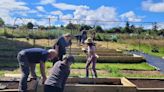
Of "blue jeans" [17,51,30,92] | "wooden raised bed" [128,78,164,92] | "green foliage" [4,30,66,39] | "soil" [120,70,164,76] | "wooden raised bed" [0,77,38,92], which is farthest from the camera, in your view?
"green foliage" [4,30,66,39]

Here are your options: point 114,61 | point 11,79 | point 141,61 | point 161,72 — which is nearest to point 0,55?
point 114,61

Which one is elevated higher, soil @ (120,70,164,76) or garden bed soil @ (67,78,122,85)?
garden bed soil @ (67,78,122,85)

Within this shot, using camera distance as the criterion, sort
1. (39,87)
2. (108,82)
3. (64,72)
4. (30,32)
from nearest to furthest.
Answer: (64,72)
(39,87)
(108,82)
(30,32)

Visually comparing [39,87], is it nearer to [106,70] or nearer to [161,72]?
[106,70]

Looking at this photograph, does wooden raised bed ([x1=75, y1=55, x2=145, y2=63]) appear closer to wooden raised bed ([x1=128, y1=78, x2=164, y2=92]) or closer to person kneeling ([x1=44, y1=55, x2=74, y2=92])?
wooden raised bed ([x1=128, y1=78, x2=164, y2=92])

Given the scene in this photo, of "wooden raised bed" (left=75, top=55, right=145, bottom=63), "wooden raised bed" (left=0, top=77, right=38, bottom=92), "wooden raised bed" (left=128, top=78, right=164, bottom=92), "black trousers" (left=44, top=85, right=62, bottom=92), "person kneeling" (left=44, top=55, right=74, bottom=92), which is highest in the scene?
"person kneeling" (left=44, top=55, right=74, bottom=92)

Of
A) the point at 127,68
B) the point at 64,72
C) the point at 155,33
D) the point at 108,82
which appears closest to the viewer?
the point at 64,72

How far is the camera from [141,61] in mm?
21062

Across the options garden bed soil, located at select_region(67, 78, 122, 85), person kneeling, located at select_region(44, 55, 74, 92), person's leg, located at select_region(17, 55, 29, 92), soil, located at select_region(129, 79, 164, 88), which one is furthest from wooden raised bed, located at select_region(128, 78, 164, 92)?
person kneeling, located at select_region(44, 55, 74, 92)

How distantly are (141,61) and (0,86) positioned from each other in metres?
12.5

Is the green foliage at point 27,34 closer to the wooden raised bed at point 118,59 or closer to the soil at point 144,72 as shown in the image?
the wooden raised bed at point 118,59

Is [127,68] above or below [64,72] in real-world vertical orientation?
below

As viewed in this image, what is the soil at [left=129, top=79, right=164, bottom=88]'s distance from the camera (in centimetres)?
1134

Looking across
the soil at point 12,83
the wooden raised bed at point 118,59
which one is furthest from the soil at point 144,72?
the soil at point 12,83
